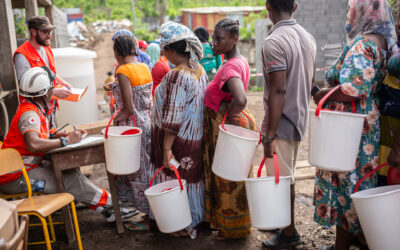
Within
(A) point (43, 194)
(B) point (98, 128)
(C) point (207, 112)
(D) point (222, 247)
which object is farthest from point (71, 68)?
(D) point (222, 247)

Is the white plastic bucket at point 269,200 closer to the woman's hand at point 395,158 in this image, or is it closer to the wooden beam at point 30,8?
the woman's hand at point 395,158

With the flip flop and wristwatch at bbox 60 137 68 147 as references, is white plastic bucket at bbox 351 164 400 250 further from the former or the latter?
wristwatch at bbox 60 137 68 147

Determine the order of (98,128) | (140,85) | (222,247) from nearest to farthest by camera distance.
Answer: (222,247), (140,85), (98,128)

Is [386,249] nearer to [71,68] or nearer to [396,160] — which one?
[396,160]

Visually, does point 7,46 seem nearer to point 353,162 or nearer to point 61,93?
point 61,93

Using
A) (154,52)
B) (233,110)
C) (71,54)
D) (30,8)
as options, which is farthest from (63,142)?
(30,8)

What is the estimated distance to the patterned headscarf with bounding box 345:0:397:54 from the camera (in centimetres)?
231

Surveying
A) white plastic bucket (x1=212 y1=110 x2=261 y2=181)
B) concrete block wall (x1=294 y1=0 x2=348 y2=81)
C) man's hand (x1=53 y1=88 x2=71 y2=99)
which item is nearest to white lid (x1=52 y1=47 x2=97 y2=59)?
man's hand (x1=53 y1=88 x2=71 y2=99)

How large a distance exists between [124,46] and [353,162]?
7.22 feet

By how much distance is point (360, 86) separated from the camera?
2.30m

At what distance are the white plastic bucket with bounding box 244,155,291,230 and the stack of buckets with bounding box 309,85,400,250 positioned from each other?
26 cm

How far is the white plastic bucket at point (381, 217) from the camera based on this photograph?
204cm

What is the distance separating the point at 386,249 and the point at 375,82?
1.01m

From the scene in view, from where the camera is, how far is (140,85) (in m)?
3.46
